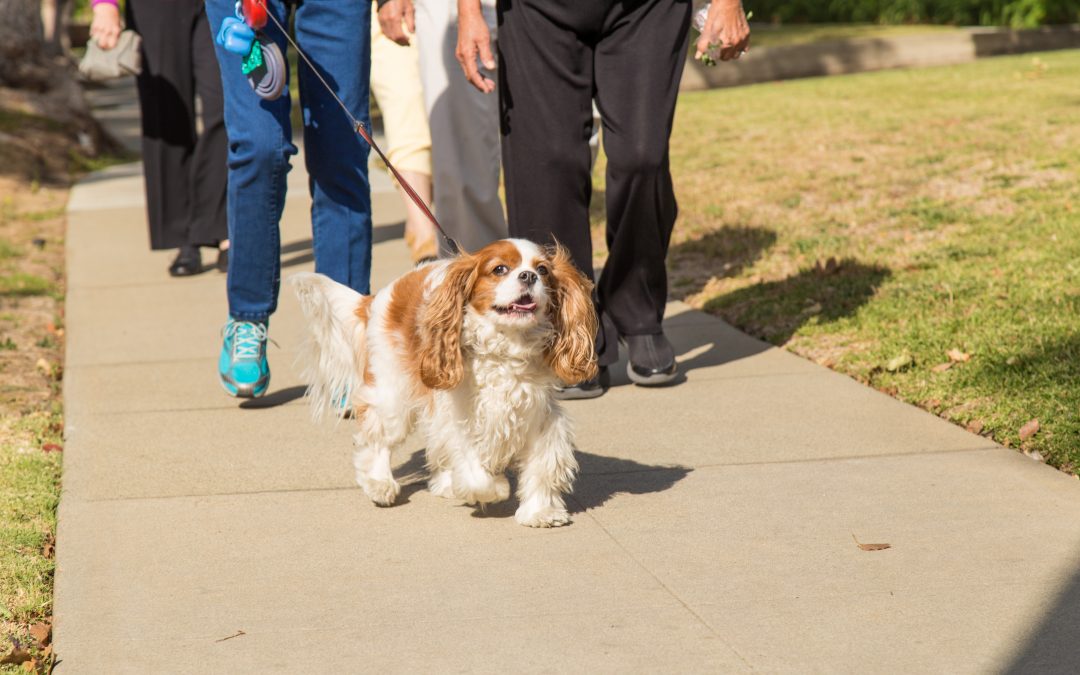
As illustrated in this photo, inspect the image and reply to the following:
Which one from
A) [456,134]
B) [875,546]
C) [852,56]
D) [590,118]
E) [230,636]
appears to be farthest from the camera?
[852,56]

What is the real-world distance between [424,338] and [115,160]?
11050 mm

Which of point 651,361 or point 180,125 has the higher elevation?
point 180,125

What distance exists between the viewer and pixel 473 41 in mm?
5270

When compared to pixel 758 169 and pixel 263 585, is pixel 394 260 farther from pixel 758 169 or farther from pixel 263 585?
pixel 263 585

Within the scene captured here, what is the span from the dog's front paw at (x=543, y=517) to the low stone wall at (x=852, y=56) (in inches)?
533

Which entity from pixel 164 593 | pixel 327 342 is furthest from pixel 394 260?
pixel 164 593

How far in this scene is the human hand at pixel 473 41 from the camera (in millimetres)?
5258

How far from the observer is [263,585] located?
3734mm

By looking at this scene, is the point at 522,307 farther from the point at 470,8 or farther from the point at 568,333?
the point at 470,8

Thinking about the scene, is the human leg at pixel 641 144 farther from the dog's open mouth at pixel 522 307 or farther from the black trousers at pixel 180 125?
the black trousers at pixel 180 125

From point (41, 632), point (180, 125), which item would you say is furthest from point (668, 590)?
point (180, 125)

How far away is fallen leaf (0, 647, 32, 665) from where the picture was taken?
3254mm

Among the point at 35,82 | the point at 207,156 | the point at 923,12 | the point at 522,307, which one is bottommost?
the point at 923,12

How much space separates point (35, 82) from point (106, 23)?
8.88 metres
